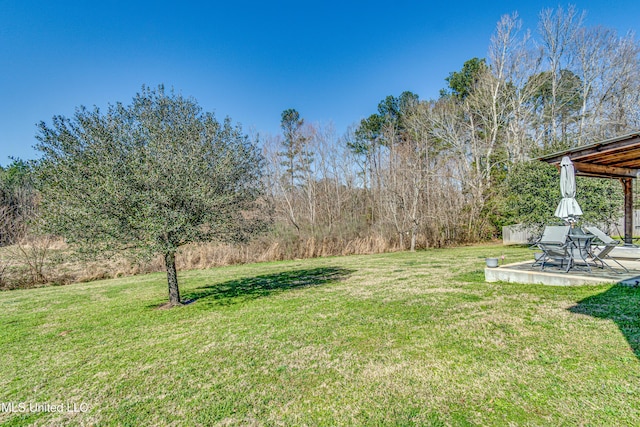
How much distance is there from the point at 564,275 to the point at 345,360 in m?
4.57

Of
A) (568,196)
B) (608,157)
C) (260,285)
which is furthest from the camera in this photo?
(260,285)

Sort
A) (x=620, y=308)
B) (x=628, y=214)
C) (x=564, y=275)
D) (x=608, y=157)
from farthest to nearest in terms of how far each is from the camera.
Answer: (x=628, y=214), (x=608, y=157), (x=564, y=275), (x=620, y=308)

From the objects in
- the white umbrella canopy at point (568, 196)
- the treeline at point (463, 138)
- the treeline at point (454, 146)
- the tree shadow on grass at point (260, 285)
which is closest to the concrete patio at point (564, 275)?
the white umbrella canopy at point (568, 196)

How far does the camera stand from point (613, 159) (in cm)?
727

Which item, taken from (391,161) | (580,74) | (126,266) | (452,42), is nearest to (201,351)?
(126,266)

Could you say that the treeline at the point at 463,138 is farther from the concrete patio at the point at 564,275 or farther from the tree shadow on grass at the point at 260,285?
the concrete patio at the point at 564,275

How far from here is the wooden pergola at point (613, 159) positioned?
612 cm

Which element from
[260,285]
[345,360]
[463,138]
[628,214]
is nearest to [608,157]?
[628,214]

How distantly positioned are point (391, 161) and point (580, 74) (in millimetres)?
13431

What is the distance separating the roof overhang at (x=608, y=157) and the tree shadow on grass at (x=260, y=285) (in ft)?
19.3

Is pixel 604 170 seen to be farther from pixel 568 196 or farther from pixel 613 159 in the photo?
pixel 568 196

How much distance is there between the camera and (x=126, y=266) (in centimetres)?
1169

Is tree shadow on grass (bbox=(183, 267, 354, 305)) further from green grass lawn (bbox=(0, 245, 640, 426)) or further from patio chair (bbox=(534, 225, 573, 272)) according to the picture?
patio chair (bbox=(534, 225, 573, 272))

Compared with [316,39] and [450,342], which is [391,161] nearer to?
[316,39]
